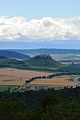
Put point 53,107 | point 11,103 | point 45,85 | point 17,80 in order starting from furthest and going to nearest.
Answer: point 17,80 → point 45,85 → point 11,103 → point 53,107

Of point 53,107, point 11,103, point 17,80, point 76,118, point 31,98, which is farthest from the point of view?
point 17,80

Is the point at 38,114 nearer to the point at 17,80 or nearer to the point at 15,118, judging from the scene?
the point at 15,118

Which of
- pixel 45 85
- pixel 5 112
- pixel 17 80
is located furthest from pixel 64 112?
pixel 17 80

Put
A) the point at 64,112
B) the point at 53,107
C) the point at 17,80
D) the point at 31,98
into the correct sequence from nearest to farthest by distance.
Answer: the point at 64,112 < the point at 53,107 < the point at 31,98 < the point at 17,80

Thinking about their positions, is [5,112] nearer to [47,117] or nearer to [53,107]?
[53,107]

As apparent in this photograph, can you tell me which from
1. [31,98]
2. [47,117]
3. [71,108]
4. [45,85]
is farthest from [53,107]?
[45,85]

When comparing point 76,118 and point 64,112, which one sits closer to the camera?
point 76,118

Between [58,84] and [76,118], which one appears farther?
[58,84]

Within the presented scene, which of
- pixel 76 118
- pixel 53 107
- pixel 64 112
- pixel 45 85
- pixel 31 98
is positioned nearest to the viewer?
pixel 76 118
